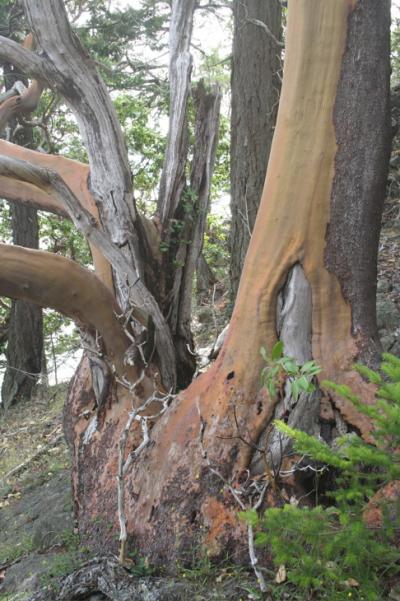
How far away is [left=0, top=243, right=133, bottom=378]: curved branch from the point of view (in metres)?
4.05

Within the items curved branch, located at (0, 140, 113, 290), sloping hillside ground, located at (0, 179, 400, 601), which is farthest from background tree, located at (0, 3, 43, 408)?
curved branch, located at (0, 140, 113, 290)

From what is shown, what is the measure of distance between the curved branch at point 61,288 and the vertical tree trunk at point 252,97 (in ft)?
9.15

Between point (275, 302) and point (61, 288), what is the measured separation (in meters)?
1.50

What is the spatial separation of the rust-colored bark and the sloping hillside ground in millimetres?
321

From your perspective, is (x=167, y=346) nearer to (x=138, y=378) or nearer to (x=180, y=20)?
(x=138, y=378)

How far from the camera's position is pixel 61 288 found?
4.18m

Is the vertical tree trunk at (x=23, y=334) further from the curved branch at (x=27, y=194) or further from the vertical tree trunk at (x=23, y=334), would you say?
the curved branch at (x=27, y=194)

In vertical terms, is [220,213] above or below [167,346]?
above

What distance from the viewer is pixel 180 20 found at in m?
5.67

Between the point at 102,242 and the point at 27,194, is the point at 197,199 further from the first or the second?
the point at 27,194

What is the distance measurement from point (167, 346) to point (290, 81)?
240 centimetres

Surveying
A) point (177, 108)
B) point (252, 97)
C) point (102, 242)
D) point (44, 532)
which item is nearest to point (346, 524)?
point (102, 242)

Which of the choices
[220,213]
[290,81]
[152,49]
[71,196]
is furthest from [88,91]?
[220,213]

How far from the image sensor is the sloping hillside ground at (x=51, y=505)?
11.2 feet
